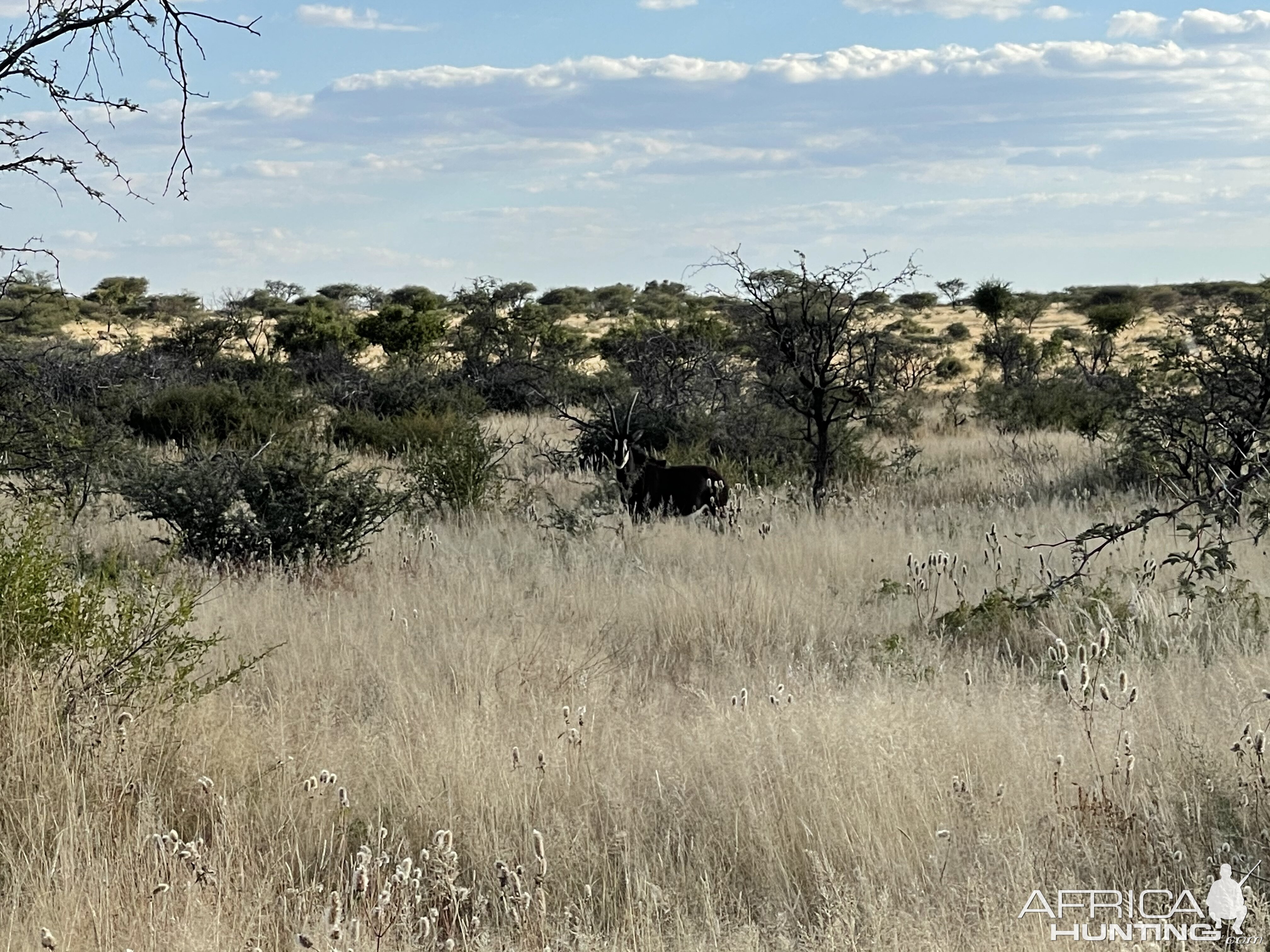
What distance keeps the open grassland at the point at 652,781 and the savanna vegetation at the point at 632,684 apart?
21mm

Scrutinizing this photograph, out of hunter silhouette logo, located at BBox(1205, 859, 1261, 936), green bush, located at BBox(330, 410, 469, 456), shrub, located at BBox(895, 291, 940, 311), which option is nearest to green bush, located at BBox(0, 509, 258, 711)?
hunter silhouette logo, located at BBox(1205, 859, 1261, 936)

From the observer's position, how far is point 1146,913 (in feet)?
11.6

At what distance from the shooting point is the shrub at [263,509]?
31.5 ft

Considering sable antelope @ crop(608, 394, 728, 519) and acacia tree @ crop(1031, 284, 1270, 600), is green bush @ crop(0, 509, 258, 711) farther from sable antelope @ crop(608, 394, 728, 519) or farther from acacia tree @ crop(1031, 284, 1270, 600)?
acacia tree @ crop(1031, 284, 1270, 600)

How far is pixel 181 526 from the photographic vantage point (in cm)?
977

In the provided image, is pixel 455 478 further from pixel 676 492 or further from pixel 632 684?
pixel 632 684

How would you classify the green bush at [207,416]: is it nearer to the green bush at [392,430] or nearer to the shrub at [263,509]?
the green bush at [392,430]

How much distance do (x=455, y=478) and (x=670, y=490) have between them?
2.55m

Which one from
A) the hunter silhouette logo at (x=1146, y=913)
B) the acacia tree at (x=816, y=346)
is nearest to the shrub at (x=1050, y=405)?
the acacia tree at (x=816, y=346)

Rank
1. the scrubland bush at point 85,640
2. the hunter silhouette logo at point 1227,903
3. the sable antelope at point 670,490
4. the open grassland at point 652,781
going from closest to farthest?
the hunter silhouette logo at point 1227,903 < the open grassland at point 652,781 < the scrubland bush at point 85,640 < the sable antelope at point 670,490

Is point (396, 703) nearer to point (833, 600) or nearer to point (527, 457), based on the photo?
point (833, 600)

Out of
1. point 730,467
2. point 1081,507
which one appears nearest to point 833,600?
point 1081,507

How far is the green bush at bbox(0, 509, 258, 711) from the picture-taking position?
15.3 feet

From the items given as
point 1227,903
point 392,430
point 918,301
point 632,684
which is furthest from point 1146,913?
point 918,301
